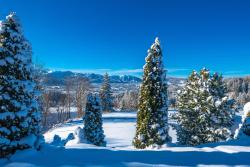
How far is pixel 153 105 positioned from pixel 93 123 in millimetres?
6268

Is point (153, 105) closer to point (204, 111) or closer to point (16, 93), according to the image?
point (204, 111)

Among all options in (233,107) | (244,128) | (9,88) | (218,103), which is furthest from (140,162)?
(233,107)

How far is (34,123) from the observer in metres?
11.7

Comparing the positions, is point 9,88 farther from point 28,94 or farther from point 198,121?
point 198,121

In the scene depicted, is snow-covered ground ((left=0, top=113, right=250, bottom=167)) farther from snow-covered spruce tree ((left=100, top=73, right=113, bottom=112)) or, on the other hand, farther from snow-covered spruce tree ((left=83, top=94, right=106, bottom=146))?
snow-covered spruce tree ((left=100, top=73, right=113, bottom=112))

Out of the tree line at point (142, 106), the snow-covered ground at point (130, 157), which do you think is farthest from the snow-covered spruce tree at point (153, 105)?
the snow-covered ground at point (130, 157)

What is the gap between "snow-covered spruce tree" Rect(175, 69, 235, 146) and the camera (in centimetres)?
2462

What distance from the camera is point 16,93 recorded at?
11.2 m

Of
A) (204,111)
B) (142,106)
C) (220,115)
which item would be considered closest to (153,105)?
(142,106)

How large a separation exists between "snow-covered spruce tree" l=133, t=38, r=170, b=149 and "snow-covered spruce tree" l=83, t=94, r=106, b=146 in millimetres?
4578

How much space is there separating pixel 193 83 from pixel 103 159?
18.7m

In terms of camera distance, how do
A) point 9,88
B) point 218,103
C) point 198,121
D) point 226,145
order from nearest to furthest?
point 9,88 < point 226,145 < point 218,103 < point 198,121

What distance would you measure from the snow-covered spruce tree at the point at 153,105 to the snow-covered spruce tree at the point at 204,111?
5.45 m

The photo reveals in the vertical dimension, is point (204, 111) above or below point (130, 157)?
above
